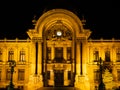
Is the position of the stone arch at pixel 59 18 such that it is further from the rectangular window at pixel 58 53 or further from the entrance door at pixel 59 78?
the entrance door at pixel 59 78

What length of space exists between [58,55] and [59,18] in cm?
603

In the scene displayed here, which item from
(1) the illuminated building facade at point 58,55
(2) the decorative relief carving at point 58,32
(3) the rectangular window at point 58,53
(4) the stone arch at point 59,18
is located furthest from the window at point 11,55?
(3) the rectangular window at point 58,53

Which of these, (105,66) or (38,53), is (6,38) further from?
(105,66)

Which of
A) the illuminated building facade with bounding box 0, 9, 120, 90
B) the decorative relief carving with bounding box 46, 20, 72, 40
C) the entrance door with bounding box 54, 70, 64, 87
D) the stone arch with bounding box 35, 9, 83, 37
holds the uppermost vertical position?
the stone arch with bounding box 35, 9, 83, 37

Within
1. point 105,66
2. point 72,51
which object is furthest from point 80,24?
point 105,66

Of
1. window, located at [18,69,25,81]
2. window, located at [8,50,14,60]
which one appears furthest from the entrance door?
window, located at [8,50,14,60]

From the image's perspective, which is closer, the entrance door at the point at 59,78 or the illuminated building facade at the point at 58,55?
the illuminated building facade at the point at 58,55

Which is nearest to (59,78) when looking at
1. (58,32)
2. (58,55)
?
(58,55)

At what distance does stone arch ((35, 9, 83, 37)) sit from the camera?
52656 mm

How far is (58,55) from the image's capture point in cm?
5400

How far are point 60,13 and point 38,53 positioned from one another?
7.29 metres

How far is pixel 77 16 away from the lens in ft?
Result: 173

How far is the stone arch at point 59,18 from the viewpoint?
52.7 m

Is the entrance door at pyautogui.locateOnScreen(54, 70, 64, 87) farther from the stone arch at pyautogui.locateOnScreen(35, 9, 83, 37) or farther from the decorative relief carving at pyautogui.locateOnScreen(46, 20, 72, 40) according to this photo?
the stone arch at pyautogui.locateOnScreen(35, 9, 83, 37)
